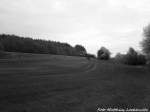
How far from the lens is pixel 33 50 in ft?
202

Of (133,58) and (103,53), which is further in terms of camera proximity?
(103,53)

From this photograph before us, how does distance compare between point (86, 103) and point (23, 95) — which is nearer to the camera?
point (86, 103)

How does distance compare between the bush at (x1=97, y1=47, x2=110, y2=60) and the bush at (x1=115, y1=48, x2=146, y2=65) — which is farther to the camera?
the bush at (x1=97, y1=47, x2=110, y2=60)

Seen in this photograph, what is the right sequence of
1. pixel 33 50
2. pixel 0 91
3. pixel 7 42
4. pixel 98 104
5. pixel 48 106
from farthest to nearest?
pixel 33 50 < pixel 7 42 < pixel 0 91 < pixel 98 104 < pixel 48 106

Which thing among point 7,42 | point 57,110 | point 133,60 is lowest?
point 57,110

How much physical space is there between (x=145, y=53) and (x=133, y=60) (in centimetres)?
845

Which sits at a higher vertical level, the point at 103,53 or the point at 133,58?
the point at 103,53

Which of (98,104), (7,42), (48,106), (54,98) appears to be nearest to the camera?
(48,106)

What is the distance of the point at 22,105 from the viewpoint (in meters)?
9.16

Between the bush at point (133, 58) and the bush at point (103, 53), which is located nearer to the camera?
the bush at point (133, 58)

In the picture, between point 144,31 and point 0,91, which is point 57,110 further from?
point 144,31

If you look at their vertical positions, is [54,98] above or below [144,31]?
below

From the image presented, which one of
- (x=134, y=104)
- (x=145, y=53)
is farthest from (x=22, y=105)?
(x=145, y=53)

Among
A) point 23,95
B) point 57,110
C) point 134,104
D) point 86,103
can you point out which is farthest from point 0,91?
point 134,104
